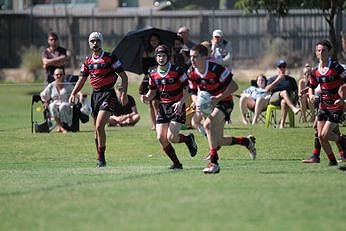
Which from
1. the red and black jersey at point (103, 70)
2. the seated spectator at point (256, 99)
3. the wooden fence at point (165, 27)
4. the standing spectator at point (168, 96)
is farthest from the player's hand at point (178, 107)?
the wooden fence at point (165, 27)

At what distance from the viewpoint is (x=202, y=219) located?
10883 millimetres

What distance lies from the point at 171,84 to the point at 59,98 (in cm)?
903

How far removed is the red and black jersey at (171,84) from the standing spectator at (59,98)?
28.0ft

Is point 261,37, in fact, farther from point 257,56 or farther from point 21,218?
point 21,218

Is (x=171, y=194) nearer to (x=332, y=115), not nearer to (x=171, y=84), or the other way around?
(x=171, y=84)

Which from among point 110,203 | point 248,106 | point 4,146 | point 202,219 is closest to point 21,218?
point 110,203

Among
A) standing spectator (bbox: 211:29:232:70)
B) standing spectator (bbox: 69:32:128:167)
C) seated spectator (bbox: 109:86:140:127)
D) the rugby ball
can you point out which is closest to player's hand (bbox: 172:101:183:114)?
the rugby ball

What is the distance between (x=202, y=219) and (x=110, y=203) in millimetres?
1526

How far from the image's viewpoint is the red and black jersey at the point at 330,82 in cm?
1620

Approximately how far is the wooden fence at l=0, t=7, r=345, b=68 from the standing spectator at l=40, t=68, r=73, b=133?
2230 cm

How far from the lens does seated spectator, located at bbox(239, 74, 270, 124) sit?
86.5ft

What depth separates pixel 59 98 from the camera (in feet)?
81.7

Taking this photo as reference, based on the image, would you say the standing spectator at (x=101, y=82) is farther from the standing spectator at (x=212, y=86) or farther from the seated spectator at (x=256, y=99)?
the seated spectator at (x=256, y=99)

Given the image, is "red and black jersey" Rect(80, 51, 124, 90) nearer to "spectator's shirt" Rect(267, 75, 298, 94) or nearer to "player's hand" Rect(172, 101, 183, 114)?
"player's hand" Rect(172, 101, 183, 114)
